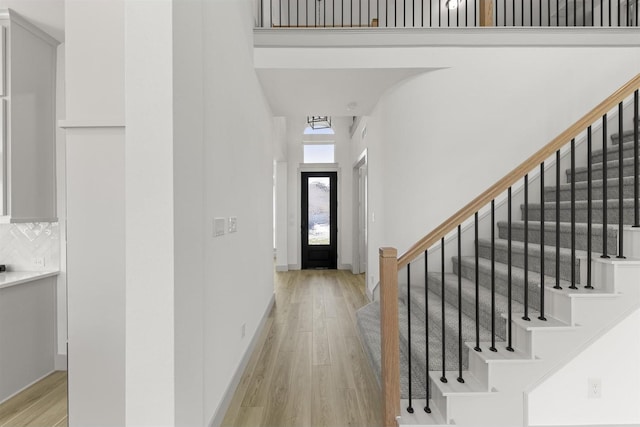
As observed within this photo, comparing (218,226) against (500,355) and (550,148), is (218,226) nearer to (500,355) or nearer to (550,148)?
(500,355)

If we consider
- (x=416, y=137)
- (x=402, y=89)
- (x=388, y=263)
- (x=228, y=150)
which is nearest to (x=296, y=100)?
(x=402, y=89)

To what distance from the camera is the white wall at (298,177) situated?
7.11 metres

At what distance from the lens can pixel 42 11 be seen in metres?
2.33

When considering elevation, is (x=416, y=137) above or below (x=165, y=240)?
above

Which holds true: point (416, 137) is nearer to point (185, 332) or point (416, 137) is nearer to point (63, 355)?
point (185, 332)

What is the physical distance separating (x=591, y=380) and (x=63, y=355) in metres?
3.90

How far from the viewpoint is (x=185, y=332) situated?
4.49ft

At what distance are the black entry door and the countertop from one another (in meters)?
4.99

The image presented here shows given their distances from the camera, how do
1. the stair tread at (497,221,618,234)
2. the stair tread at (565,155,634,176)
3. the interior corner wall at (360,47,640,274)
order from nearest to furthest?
the stair tread at (497,221,618,234)
the stair tread at (565,155,634,176)
the interior corner wall at (360,47,640,274)

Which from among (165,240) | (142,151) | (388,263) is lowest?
(388,263)

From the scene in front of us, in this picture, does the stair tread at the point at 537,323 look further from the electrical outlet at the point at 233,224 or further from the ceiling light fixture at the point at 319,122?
the ceiling light fixture at the point at 319,122

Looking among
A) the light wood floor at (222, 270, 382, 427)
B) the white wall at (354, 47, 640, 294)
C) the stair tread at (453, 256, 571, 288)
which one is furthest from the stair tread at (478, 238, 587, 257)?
the light wood floor at (222, 270, 382, 427)

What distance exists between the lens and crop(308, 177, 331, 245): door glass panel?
7230 mm

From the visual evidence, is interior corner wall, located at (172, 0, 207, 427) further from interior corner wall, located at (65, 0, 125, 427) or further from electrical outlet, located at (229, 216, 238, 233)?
electrical outlet, located at (229, 216, 238, 233)
